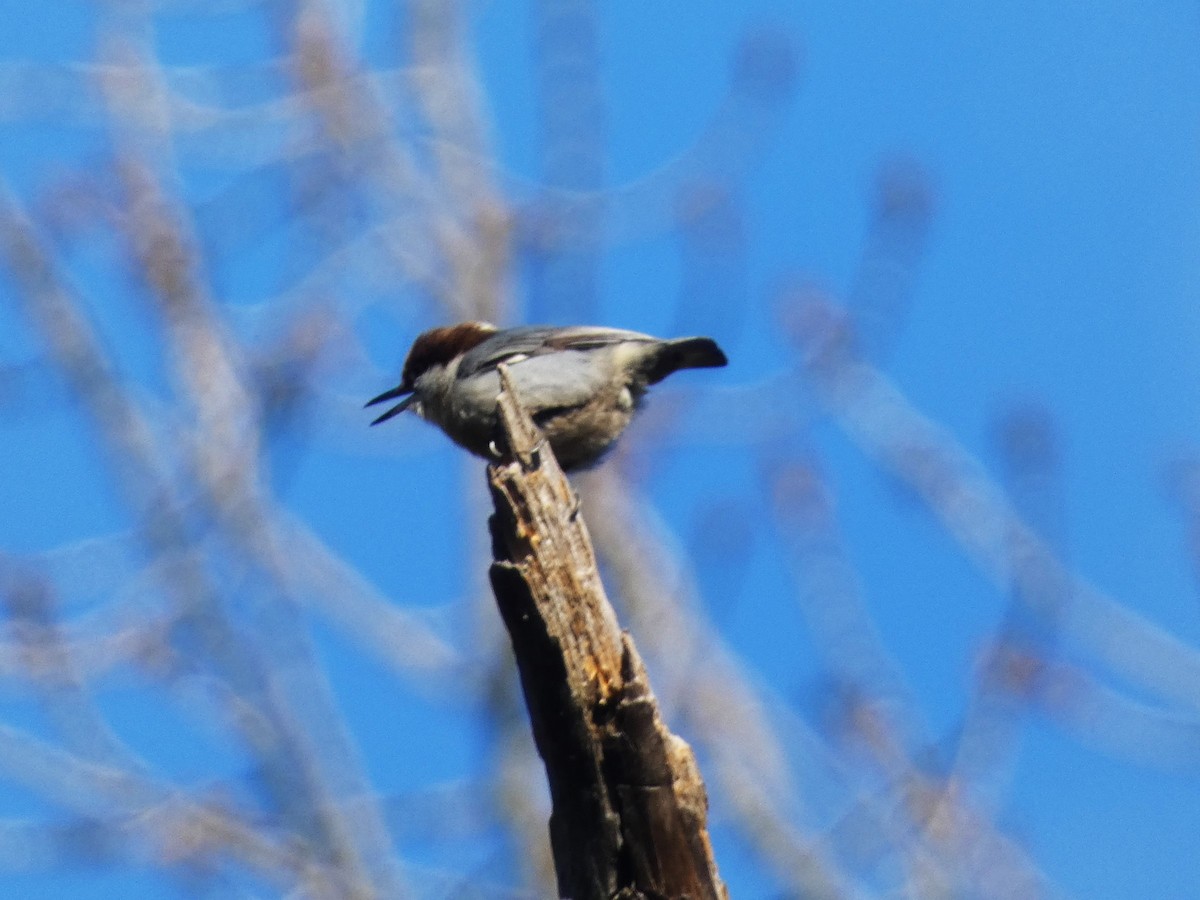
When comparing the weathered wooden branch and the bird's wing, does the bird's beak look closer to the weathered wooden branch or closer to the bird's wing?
the bird's wing

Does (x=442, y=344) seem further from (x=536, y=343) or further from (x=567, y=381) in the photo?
(x=567, y=381)

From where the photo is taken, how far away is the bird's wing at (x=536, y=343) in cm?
547

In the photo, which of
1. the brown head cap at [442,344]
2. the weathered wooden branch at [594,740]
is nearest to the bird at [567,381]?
the brown head cap at [442,344]

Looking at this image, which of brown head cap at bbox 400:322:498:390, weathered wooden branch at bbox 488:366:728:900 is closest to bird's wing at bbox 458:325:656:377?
brown head cap at bbox 400:322:498:390

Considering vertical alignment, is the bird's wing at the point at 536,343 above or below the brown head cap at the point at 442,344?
below

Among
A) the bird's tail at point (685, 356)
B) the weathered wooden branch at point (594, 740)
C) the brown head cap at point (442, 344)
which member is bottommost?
the weathered wooden branch at point (594, 740)

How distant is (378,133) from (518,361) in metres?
3.60

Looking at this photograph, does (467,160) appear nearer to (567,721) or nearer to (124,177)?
(124,177)

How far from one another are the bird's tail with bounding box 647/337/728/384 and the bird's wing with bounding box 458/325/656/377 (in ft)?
0.29

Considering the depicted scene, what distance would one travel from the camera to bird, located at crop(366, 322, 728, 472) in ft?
17.4

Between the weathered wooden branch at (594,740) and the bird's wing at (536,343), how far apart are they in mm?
1819

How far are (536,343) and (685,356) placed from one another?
59 centimetres

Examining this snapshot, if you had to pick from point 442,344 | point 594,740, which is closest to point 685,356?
point 442,344

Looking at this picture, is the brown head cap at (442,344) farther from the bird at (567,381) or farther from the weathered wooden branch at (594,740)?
the weathered wooden branch at (594,740)
